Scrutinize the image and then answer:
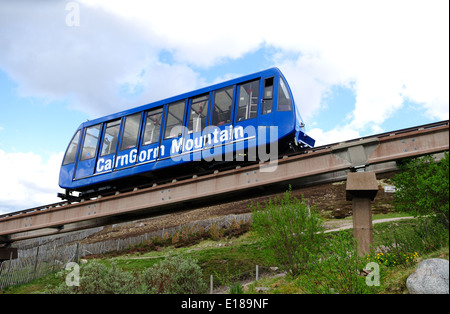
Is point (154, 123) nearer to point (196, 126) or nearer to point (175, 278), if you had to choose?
point (196, 126)

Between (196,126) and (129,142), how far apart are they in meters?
3.08

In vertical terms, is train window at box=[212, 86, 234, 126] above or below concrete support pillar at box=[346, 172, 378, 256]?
above

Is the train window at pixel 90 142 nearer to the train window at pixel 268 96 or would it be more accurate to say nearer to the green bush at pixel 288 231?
the green bush at pixel 288 231

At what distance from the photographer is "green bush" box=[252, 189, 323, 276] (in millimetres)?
12445

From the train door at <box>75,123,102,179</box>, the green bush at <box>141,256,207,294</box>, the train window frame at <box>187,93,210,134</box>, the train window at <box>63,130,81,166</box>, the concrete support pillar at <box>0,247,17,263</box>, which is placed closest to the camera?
the train window frame at <box>187,93,210,134</box>

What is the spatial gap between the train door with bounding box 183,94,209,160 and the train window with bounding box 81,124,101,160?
15.3 ft

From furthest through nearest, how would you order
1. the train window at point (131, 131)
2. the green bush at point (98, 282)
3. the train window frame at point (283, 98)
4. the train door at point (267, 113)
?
1. the train window at point (131, 131)
2. the train window frame at point (283, 98)
3. the train door at point (267, 113)
4. the green bush at point (98, 282)

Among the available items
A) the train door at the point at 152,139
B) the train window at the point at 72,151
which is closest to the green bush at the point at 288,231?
the train door at the point at 152,139

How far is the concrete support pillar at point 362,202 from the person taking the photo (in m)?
8.76

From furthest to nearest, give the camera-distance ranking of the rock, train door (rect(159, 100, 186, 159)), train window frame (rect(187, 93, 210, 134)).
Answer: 1. train door (rect(159, 100, 186, 159))
2. train window frame (rect(187, 93, 210, 134))
3. the rock

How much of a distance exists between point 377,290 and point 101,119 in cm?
1188

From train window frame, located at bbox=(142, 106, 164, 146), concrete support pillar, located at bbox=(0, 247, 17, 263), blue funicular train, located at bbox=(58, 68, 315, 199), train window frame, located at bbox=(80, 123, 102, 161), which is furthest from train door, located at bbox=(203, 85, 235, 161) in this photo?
concrete support pillar, located at bbox=(0, 247, 17, 263)

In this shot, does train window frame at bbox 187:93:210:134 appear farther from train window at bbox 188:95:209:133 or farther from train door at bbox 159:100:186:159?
train door at bbox 159:100:186:159
